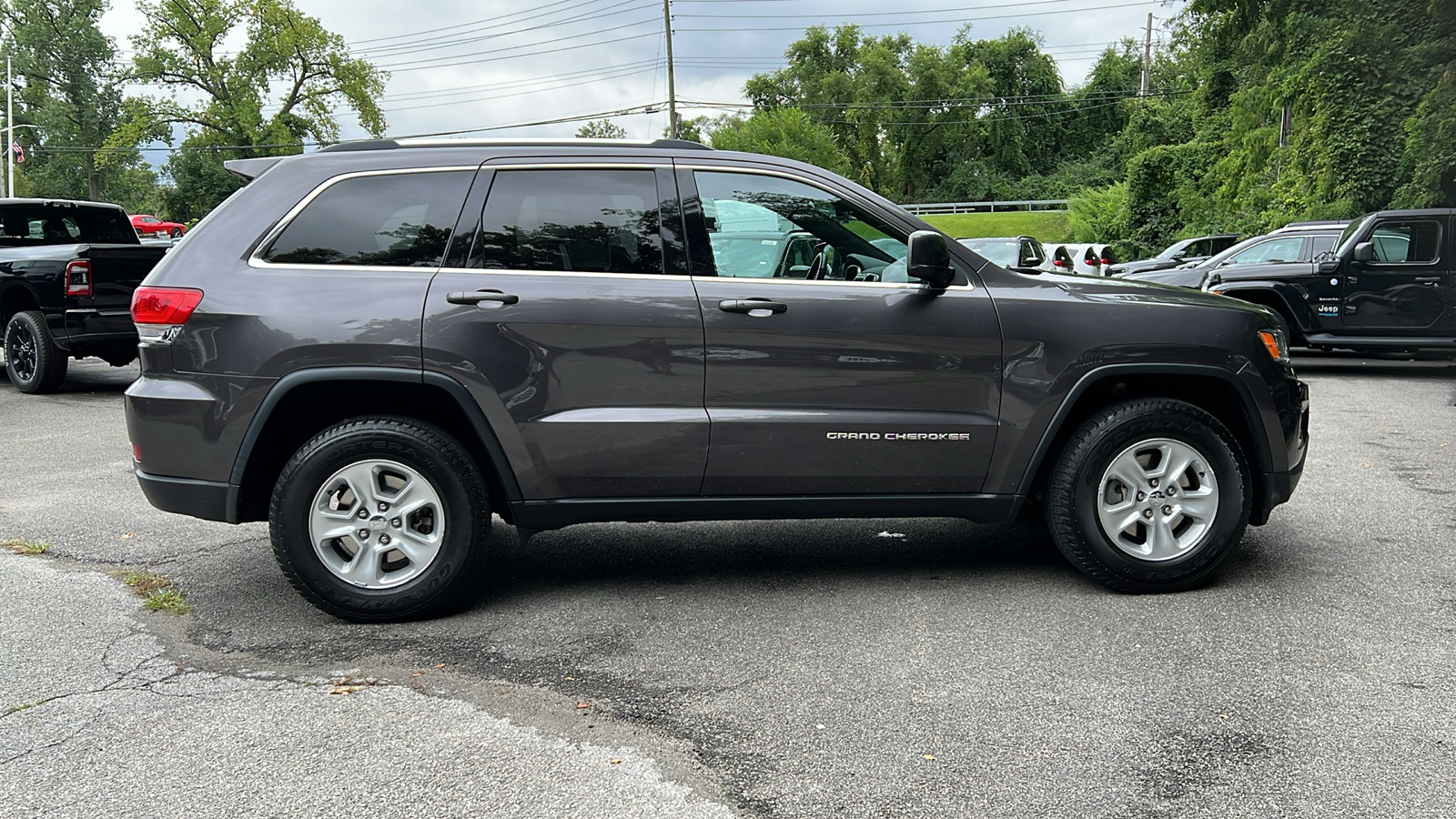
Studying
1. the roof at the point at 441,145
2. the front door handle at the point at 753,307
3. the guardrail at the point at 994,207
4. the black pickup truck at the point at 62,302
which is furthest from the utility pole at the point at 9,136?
the front door handle at the point at 753,307

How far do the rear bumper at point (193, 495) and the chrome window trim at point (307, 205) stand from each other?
86 cm

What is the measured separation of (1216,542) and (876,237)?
1.87 m

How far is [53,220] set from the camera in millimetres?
12664

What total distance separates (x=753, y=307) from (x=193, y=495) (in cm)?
225

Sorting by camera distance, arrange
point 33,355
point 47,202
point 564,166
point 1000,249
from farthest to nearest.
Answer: point 1000,249 < point 47,202 < point 33,355 < point 564,166

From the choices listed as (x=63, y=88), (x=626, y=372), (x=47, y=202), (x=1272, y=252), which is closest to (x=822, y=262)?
(x=626, y=372)

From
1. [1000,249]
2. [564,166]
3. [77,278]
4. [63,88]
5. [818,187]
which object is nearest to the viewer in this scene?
[564,166]

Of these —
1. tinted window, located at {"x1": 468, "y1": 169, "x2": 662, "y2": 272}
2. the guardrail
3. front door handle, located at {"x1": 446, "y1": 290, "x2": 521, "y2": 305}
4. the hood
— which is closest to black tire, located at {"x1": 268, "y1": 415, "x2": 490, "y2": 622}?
front door handle, located at {"x1": 446, "y1": 290, "x2": 521, "y2": 305}

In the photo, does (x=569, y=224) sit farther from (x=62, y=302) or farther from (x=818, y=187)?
(x=62, y=302)

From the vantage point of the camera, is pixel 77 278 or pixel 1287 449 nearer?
pixel 1287 449

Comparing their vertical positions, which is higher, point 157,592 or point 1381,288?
point 1381,288

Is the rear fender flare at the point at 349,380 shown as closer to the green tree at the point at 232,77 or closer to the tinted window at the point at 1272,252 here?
the tinted window at the point at 1272,252

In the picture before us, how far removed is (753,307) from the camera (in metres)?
4.44

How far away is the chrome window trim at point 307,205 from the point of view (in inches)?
171
